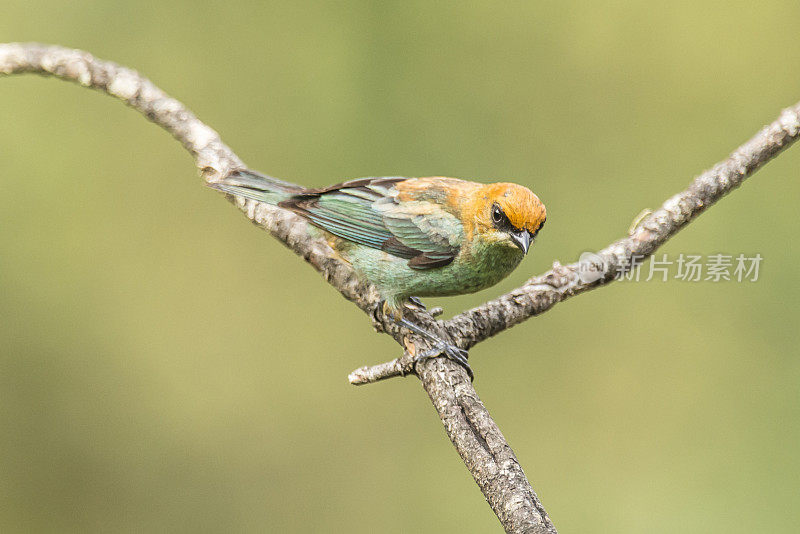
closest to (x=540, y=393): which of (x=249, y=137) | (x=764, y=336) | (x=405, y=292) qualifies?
(x=764, y=336)

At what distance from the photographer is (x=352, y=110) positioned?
5.32 metres

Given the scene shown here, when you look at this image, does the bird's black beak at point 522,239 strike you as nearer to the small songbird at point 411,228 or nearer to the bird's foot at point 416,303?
the small songbird at point 411,228

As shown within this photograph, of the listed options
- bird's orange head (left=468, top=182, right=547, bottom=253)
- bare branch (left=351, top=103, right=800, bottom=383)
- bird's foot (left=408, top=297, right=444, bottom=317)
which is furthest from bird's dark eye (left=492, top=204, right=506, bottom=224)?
bird's foot (left=408, top=297, right=444, bottom=317)

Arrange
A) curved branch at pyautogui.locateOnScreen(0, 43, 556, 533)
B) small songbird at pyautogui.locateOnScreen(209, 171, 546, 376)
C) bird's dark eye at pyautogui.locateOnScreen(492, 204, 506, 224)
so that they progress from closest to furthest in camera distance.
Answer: curved branch at pyautogui.locateOnScreen(0, 43, 556, 533) < bird's dark eye at pyautogui.locateOnScreen(492, 204, 506, 224) < small songbird at pyautogui.locateOnScreen(209, 171, 546, 376)

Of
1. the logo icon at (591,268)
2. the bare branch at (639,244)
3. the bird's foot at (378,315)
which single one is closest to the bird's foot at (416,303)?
the bird's foot at (378,315)

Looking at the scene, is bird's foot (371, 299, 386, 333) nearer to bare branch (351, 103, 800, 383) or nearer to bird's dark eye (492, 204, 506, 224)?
bare branch (351, 103, 800, 383)

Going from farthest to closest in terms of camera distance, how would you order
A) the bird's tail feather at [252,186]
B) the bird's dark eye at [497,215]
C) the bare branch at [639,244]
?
the bird's tail feather at [252,186], the bird's dark eye at [497,215], the bare branch at [639,244]

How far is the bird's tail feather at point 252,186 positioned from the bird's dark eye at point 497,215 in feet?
3.15

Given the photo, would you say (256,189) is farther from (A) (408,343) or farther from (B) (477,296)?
(B) (477,296)

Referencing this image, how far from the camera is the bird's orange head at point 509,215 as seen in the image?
335cm

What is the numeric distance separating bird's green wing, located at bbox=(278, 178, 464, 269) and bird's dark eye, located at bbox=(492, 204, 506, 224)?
0.21m

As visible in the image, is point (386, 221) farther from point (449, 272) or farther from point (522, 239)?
point (522, 239)

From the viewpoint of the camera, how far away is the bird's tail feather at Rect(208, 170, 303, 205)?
373cm

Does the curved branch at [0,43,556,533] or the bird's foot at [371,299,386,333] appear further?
the bird's foot at [371,299,386,333]
